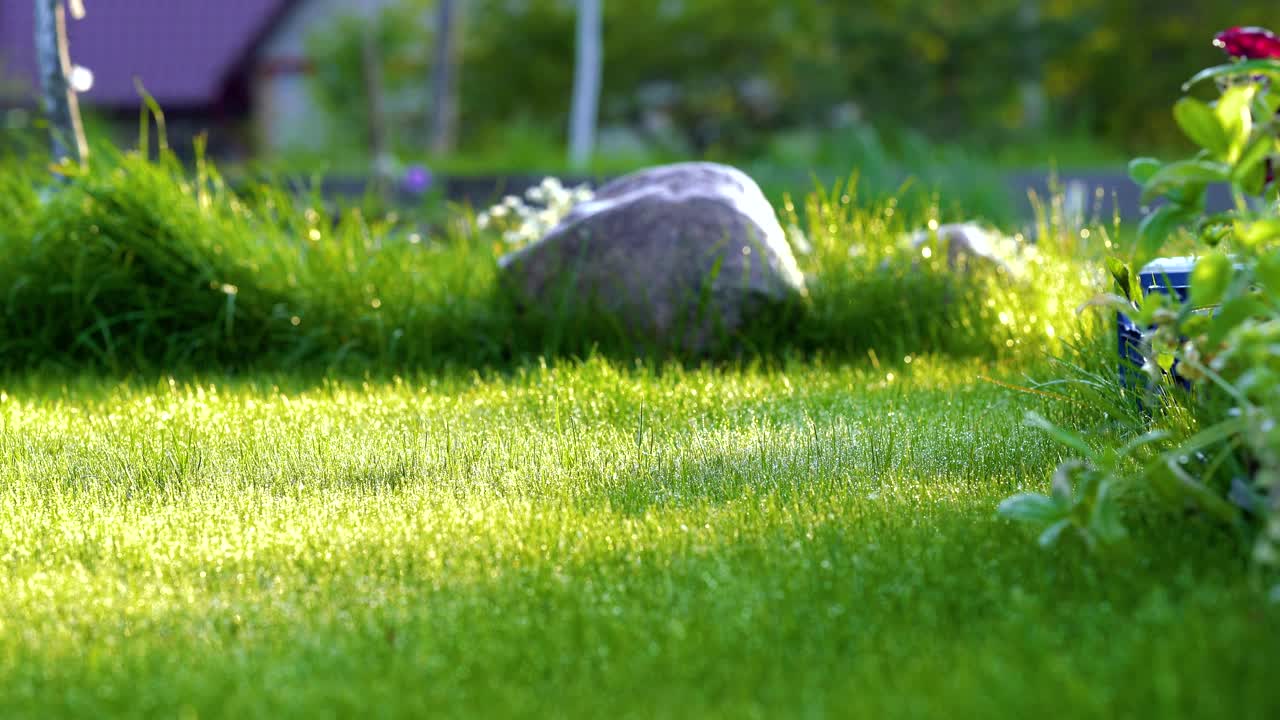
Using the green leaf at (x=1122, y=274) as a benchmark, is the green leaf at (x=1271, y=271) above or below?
above

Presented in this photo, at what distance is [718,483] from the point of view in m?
3.15

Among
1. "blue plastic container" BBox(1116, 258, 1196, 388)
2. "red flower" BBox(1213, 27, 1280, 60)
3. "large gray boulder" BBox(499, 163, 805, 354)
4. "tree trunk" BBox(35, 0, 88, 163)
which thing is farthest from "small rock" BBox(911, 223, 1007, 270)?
"tree trunk" BBox(35, 0, 88, 163)

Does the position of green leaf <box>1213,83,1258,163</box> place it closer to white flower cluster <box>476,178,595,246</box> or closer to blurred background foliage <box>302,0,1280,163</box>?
white flower cluster <box>476,178,595,246</box>

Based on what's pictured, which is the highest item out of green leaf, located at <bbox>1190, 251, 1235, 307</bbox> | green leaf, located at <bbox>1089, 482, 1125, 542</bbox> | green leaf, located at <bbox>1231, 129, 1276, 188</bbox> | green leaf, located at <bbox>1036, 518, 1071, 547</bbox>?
green leaf, located at <bbox>1231, 129, 1276, 188</bbox>

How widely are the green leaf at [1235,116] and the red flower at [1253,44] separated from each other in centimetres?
33

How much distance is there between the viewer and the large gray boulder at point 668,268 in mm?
5211

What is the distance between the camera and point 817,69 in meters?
19.8

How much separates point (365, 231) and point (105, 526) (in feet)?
11.1

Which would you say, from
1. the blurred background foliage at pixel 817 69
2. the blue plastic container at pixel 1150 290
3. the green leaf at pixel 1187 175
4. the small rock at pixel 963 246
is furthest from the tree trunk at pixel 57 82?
the blurred background foliage at pixel 817 69

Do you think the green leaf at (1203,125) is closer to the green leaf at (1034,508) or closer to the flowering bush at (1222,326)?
the flowering bush at (1222,326)

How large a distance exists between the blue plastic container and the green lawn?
29cm

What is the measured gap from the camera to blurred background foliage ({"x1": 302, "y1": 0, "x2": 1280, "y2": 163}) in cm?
1912

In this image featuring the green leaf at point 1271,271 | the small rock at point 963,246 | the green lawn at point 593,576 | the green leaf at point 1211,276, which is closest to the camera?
the green lawn at point 593,576

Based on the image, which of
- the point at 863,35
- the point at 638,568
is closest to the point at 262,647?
the point at 638,568
